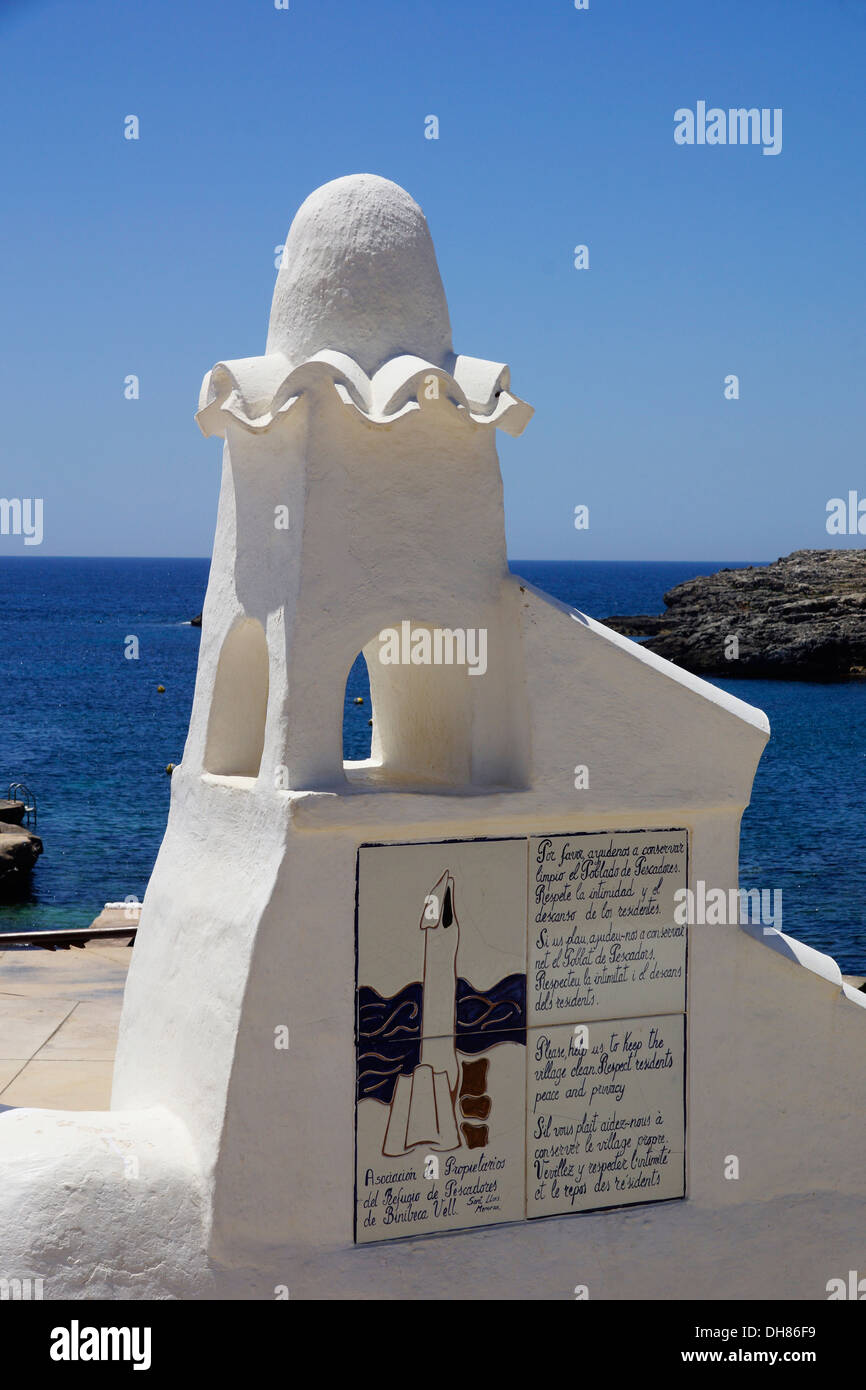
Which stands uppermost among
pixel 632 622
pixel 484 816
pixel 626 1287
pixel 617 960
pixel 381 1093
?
pixel 632 622

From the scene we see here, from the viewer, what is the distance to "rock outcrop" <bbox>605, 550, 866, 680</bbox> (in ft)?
221

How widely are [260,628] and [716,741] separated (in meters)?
2.91

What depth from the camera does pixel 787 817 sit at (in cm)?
4312

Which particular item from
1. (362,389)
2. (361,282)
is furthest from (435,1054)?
(361,282)

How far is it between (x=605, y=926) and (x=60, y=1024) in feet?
22.6

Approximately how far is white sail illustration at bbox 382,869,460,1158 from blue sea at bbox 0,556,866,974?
1.53m

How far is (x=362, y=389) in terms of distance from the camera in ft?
25.2

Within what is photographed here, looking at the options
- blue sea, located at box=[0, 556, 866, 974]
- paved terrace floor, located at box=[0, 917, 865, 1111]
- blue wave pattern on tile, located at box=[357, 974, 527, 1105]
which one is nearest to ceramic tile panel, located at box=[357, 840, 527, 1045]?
blue wave pattern on tile, located at box=[357, 974, 527, 1105]

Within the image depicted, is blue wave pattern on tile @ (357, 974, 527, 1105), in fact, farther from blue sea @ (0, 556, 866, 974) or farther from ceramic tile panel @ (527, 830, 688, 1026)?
blue sea @ (0, 556, 866, 974)

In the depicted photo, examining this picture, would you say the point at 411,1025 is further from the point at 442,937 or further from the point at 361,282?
the point at 361,282

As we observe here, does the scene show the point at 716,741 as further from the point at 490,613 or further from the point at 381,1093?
the point at 381,1093

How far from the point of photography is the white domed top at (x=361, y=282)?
8031 mm

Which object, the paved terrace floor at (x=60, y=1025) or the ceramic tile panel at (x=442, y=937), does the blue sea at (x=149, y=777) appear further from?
the paved terrace floor at (x=60, y=1025)
